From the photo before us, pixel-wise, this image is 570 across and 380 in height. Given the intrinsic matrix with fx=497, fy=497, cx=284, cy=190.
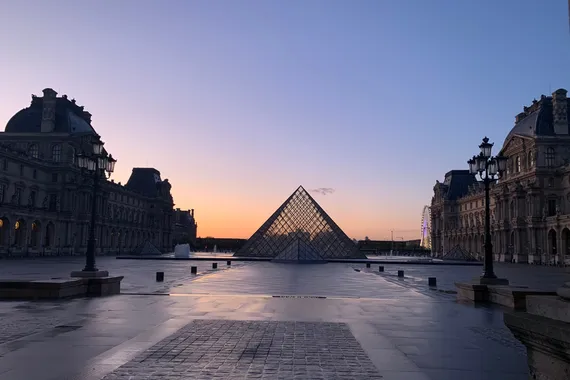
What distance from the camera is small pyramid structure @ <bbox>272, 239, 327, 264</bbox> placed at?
42781mm

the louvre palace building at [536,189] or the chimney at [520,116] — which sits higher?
the chimney at [520,116]

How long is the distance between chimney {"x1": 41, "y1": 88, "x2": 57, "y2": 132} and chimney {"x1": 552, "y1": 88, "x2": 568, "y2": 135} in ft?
200

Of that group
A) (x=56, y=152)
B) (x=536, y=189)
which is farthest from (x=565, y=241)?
(x=56, y=152)

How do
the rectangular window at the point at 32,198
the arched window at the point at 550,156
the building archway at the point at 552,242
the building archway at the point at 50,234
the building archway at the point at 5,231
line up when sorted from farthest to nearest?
the building archway at the point at 50,234
the rectangular window at the point at 32,198
the arched window at the point at 550,156
the building archway at the point at 552,242
the building archway at the point at 5,231

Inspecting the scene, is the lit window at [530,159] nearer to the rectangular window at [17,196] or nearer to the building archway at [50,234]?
the building archway at [50,234]

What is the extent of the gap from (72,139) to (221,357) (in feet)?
206

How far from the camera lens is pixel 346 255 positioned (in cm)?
4797

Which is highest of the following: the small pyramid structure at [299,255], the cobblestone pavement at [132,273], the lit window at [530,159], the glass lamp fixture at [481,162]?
the lit window at [530,159]

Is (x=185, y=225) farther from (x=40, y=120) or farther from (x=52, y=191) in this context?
(x=52, y=191)

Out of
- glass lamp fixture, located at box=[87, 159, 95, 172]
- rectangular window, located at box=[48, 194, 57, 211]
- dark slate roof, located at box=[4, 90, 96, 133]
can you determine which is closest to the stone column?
glass lamp fixture, located at box=[87, 159, 95, 172]

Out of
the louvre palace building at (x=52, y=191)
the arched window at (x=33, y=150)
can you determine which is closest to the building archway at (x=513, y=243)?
the louvre palace building at (x=52, y=191)

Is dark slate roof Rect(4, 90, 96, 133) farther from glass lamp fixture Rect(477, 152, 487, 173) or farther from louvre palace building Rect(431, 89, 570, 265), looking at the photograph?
glass lamp fixture Rect(477, 152, 487, 173)

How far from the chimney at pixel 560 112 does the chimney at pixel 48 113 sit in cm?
6104

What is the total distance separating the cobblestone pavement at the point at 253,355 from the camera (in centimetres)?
521
